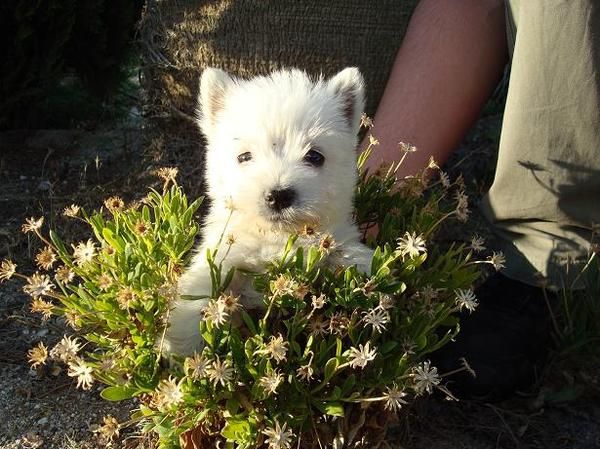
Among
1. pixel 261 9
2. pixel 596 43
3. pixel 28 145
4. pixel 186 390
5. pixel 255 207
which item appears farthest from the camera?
pixel 28 145

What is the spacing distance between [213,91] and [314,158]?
40 cm

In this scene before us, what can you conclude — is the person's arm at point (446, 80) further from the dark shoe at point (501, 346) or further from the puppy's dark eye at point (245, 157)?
the puppy's dark eye at point (245, 157)

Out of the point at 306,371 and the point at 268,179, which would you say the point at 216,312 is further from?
the point at 268,179

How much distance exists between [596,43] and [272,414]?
1.60 meters

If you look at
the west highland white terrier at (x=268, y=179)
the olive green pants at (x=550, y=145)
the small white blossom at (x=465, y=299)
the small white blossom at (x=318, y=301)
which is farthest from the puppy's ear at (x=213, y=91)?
the olive green pants at (x=550, y=145)

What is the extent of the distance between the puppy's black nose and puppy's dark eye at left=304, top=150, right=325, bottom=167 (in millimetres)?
156

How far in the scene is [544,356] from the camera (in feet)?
8.98

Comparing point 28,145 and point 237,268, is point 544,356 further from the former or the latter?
point 28,145

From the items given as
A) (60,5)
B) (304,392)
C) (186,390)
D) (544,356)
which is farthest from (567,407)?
(60,5)

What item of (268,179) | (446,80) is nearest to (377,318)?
(268,179)

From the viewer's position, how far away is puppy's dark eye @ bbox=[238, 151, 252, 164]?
199cm

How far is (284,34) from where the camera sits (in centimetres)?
348

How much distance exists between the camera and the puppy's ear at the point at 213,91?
2.16 meters

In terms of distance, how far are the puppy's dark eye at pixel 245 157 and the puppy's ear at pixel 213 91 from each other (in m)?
0.25
